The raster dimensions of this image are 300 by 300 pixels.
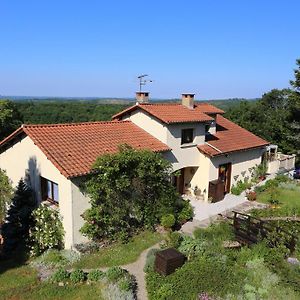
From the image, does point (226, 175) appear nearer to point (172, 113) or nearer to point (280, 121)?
point (172, 113)

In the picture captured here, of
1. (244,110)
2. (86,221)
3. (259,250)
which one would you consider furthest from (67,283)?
(244,110)

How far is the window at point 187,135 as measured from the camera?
21.9 metres

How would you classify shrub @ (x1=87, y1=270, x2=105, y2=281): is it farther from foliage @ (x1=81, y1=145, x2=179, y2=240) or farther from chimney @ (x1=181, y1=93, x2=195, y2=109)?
chimney @ (x1=181, y1=93, x2=195, y2=109)

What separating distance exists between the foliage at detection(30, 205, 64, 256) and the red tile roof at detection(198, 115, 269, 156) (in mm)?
10729

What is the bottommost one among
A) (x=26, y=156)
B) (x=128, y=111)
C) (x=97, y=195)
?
(x=97, y=195)

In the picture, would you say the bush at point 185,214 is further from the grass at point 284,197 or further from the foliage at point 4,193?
the foliage at point 4,193

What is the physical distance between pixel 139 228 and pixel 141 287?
519 cm

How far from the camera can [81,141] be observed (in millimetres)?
18219

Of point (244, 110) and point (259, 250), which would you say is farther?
point (244, 110)

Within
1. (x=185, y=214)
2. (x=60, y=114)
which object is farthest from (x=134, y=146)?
(x=60, y=114)

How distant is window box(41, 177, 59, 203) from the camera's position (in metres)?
17.1

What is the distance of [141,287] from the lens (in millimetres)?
12086

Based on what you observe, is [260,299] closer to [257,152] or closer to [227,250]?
[227,250]

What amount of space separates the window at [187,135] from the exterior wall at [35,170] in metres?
9.08
